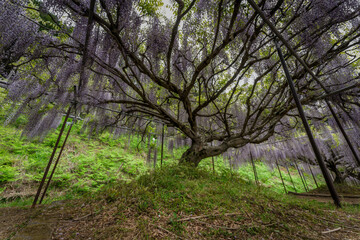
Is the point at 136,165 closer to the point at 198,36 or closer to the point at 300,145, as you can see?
the point at 198,36

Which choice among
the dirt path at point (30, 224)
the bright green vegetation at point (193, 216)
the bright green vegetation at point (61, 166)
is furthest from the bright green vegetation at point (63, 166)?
the dirt path at point (30, 224)

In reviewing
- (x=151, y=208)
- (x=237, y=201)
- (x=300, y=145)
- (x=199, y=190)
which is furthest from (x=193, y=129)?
(x=300, y=145)

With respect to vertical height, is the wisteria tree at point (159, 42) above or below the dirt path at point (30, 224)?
above

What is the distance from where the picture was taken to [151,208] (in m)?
1.96

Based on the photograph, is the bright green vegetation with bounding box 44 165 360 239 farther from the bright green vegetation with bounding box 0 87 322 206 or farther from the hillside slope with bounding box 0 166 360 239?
the bright green vegetation with bounding box 0 87 322 206

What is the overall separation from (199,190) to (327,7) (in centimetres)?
413

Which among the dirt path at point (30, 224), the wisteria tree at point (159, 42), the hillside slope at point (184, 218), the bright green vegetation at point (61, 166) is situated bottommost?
the dirt path at point (30, 224)

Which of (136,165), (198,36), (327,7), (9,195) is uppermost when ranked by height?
(198,36)

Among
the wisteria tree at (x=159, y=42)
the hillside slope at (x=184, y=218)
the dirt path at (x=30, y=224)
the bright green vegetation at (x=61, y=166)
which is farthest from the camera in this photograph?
the bright green vegetation at (x=61, y=166)

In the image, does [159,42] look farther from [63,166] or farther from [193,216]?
[63,166]

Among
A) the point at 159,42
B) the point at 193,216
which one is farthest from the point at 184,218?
the point at 159,42

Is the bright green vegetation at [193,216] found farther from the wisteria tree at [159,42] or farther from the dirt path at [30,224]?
the wisteria tree at [159,42]

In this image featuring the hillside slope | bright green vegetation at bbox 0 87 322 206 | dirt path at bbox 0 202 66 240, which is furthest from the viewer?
bright green vegetation at bbox 0 87 322 206

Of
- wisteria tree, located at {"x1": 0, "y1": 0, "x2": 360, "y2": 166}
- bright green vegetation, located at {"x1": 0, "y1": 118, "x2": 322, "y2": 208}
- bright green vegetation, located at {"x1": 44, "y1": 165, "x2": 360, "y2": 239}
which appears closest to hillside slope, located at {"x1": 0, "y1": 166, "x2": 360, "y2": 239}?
bright green vegetation, located at {"x1": 44, "y1": 165, "x2": 360, "y2": 239}
